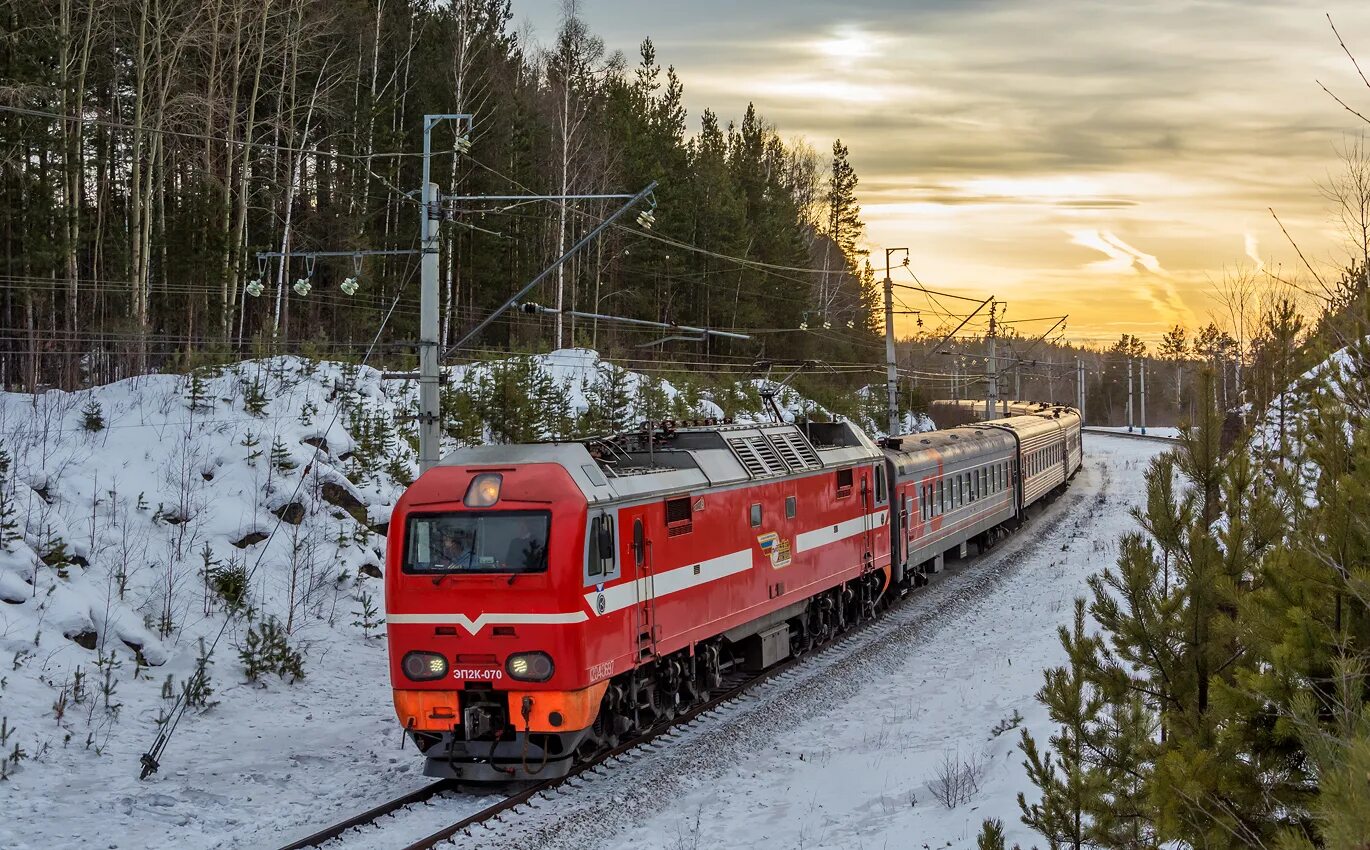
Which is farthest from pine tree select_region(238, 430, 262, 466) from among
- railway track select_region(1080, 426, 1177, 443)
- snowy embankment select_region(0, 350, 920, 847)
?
railway track select_region(1080, 426, 1177, 443)

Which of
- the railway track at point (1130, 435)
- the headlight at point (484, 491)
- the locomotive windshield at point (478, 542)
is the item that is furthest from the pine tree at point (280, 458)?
the railway track at point (1130, 435)

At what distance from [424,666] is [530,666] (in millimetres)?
1096

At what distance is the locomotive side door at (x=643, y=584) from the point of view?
11867 mm

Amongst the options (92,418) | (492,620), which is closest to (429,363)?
(492,620)

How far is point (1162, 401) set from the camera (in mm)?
132625

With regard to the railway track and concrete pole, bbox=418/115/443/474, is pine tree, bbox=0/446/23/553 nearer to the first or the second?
concrete pole, bbox=418/115/443/474

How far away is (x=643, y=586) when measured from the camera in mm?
12047

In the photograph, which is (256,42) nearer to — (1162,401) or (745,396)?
(745,396)

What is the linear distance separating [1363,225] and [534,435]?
1604cm

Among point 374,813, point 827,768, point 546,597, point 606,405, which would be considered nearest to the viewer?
point 374,813

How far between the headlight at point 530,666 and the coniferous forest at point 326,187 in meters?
7.13

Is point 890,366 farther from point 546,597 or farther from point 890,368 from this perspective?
point 546,597

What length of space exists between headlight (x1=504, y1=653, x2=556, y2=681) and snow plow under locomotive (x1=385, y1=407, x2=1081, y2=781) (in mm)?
13

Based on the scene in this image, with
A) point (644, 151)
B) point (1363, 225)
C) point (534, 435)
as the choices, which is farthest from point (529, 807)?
point (644, 151)
